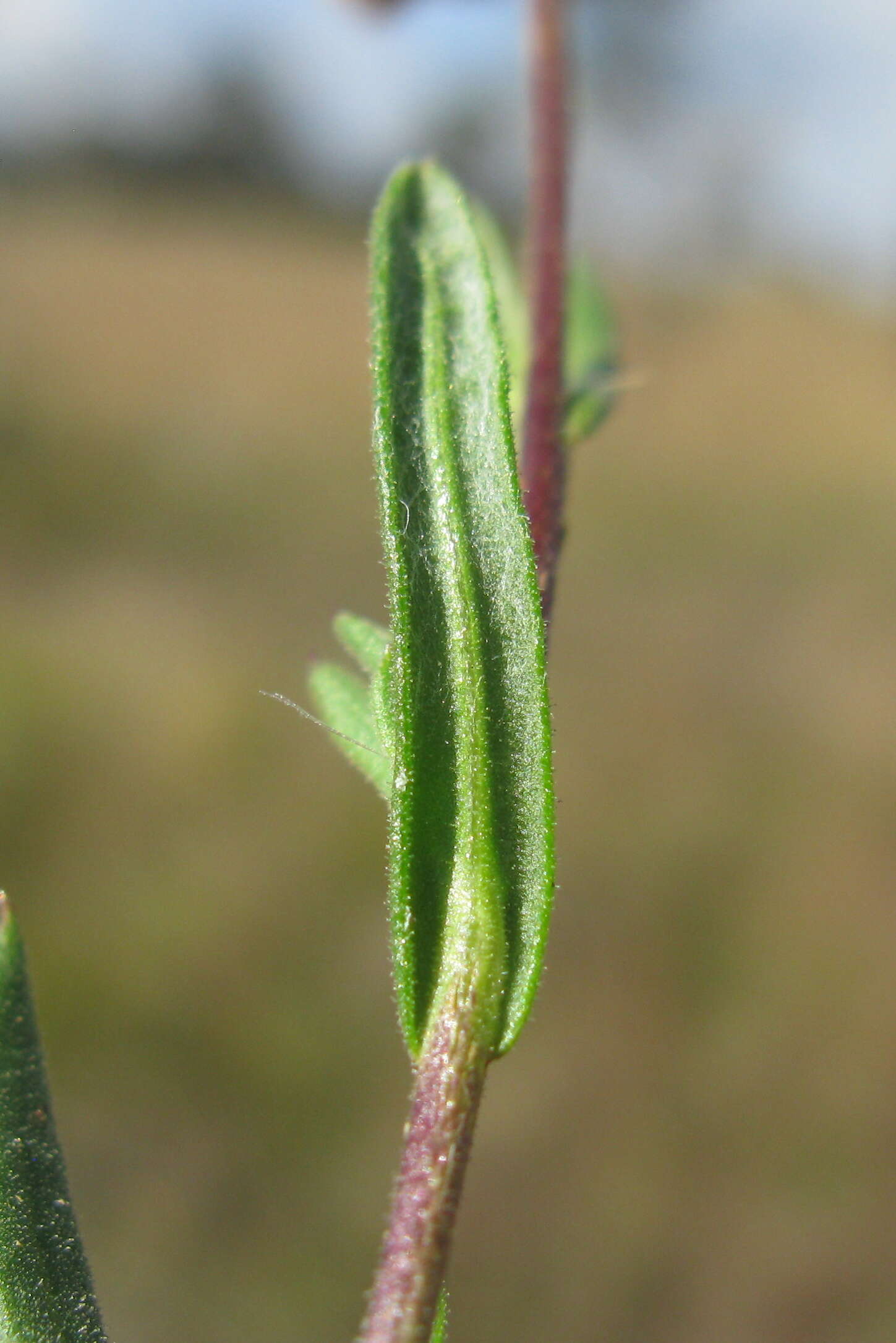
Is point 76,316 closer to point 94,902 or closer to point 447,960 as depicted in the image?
point 94,902

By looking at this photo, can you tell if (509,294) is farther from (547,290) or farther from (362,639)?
(362,639)

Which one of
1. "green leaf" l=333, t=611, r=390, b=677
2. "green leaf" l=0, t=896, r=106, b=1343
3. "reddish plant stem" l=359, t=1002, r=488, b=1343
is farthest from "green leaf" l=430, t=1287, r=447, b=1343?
"green leaf" l=333, t=611, r=390, b=677

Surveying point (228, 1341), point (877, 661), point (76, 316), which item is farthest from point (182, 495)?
point (228, 1341)

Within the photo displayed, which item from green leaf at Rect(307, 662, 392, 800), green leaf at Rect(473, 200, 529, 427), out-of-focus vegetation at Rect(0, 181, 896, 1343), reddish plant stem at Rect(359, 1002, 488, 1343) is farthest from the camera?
out-of-focus vegetation at Rect(0, 181, 896, 1343)

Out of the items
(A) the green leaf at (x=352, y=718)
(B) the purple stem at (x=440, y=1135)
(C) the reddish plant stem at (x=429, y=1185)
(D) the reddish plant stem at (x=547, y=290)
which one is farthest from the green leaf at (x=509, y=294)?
(C) the reddish plant stem at (x=429, y=1185)

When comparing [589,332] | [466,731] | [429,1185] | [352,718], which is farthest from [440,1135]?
[589,332]

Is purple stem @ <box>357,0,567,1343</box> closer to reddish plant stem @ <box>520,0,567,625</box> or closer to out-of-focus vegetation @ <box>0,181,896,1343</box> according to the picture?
reddish plant stem @ <box>520,0,567,625</box>
